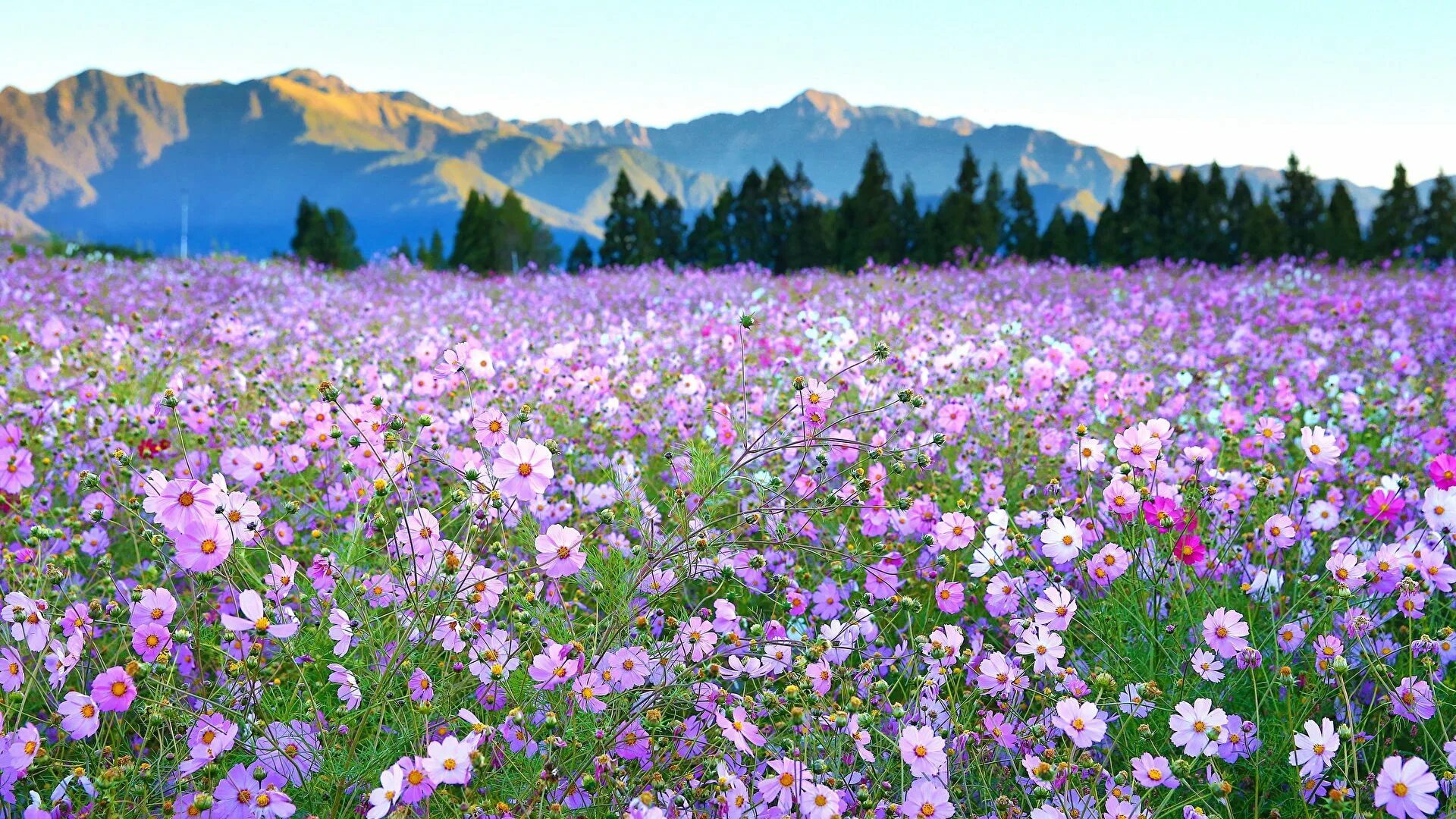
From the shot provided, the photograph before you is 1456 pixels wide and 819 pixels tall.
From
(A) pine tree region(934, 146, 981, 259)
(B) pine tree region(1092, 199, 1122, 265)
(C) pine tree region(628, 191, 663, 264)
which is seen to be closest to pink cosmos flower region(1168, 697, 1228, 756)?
(A) pine tree region(934, 146, 981, 259)

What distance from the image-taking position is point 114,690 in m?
1.61

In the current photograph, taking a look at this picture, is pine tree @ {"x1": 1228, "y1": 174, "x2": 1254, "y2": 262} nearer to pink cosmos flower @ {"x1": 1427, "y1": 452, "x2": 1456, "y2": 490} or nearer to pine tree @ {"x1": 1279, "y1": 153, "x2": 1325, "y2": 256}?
pine tree @ {"x1": 1279, "y1": 153, "x2": 1325, "y2": 256}

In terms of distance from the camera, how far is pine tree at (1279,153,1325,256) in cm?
2288

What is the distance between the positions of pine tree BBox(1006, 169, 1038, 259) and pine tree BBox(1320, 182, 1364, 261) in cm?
671

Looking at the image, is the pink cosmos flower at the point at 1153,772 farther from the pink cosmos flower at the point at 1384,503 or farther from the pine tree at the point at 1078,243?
the pine tree at the point at 1078,243

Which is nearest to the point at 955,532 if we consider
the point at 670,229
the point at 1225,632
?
the point at 1225,632

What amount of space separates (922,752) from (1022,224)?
2397 centimetres

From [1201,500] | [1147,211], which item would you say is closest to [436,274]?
[1201,500]

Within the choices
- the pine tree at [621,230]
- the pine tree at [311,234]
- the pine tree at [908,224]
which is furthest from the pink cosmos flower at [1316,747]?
the pine tree at [311,234]

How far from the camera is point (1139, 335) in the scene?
6.64 metres

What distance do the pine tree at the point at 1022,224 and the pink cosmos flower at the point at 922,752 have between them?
2326 centimetres

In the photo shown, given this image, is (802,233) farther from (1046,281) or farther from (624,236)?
(1046,281)

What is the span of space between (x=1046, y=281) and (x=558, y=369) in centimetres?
908

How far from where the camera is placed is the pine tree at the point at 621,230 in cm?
2344
